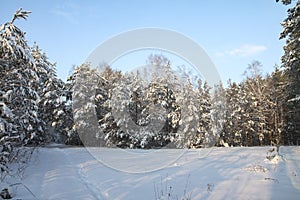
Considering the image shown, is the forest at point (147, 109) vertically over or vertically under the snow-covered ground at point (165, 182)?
over

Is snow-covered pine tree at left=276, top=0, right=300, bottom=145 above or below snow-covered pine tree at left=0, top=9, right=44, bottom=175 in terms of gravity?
above

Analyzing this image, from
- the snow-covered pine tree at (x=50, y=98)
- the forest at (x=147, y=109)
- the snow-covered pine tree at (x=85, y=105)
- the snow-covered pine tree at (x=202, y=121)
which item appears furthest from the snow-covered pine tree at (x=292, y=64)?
the snow-covered pine tree at (x=50, y=98)

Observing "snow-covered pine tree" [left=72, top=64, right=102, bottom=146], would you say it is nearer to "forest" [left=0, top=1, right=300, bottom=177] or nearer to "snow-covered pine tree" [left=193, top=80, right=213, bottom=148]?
"forest" [left=0, top=1, right=300, bottom=177]

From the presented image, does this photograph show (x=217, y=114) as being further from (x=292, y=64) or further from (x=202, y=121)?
(x=292, y=64)

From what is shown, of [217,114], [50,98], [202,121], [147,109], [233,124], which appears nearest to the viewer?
[147,109]

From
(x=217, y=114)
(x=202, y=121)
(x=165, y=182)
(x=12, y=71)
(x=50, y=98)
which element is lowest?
(x=165, y=182)

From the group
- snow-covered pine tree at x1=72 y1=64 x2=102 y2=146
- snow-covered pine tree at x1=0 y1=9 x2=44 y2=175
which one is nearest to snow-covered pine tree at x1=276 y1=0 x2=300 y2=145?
snow-covered pine tree at x1=0 y1=9 x2=44 y2=175

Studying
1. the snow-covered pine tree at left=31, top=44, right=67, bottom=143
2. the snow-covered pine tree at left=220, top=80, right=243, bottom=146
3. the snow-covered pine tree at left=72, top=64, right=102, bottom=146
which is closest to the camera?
the snow-covered pine tree at left=72, top=64, right=102, bottom=146

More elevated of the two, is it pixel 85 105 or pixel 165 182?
pixel 85 105

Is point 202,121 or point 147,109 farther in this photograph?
point 202,121

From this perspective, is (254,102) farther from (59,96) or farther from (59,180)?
(59,180)

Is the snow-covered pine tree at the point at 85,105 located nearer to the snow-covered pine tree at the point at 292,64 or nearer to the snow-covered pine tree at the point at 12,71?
the snow-covered pine tree at the point at 12,71

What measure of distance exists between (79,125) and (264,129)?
76.2ft

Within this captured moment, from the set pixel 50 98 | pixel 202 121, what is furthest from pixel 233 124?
pixel 50 98
